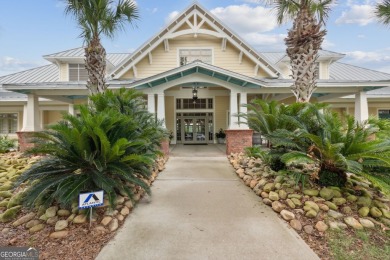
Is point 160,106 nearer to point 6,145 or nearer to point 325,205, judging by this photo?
point 6,145

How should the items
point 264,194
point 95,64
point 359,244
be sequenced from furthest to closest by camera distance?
point 95,64, point 264,194, point 359,244

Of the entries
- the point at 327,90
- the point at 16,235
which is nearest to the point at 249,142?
the point at 327,90

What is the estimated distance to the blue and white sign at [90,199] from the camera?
11.9ft

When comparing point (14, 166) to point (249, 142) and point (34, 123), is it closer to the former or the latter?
point (34, 123)

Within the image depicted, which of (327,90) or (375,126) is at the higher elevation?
(327,90)

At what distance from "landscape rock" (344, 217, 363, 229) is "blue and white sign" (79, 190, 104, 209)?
4220mm

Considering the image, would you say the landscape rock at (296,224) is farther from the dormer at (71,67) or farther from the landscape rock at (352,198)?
Result: the dormer at (71,67)

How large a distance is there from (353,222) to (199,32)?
40.3 ft

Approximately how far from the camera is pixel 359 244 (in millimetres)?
3527

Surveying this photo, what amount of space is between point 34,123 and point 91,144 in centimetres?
941

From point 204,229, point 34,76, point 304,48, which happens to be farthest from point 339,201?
point 34,76

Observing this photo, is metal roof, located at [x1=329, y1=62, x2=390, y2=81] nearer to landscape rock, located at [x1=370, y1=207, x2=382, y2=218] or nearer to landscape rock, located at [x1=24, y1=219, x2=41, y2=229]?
landscape rock, located at [x1=370, y1=207, x2=382, y2=218]

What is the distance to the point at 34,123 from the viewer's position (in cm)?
1153

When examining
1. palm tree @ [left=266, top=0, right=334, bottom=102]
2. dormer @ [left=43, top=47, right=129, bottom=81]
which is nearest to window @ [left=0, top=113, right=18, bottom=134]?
dormer @ [left=43, top=47, right=129, bottom=81]
